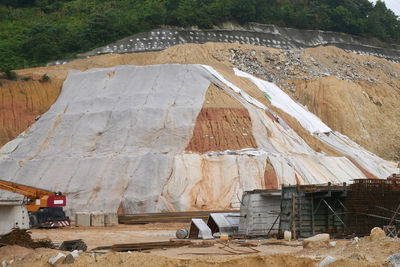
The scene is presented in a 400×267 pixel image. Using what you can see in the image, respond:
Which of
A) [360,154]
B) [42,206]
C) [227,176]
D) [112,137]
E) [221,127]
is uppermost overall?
[221,127]

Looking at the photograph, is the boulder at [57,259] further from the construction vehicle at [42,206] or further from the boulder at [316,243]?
the construction vehicle at [42,206]

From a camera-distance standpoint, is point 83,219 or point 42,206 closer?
point 42,206

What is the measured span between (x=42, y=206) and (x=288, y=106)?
31061mm

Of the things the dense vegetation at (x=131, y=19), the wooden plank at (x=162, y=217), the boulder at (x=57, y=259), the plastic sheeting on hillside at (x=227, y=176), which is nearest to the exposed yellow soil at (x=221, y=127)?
the plastic sheeting on hillside at (x=227, y=176)

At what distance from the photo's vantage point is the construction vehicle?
1529 inches

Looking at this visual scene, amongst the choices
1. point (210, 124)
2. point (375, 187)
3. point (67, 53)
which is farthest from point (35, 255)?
point (67, 53)

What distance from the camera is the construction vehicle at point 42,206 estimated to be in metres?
38.8

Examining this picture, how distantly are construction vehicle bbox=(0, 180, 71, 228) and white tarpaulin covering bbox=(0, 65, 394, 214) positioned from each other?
21.7 ft

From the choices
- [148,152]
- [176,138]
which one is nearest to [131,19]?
[176,138]

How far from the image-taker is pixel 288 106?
6350 cm

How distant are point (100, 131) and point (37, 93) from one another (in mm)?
10732

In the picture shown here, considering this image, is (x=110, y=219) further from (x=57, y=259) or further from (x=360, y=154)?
(x=360, y=154)

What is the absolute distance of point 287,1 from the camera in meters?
107

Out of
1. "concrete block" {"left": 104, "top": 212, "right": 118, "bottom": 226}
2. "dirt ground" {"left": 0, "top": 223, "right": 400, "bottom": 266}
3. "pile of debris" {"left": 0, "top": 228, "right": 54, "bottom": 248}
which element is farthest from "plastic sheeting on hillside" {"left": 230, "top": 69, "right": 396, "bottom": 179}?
"pile of debris" {"left": 0, "top": 228, "right": 54, "bottom": 248}
